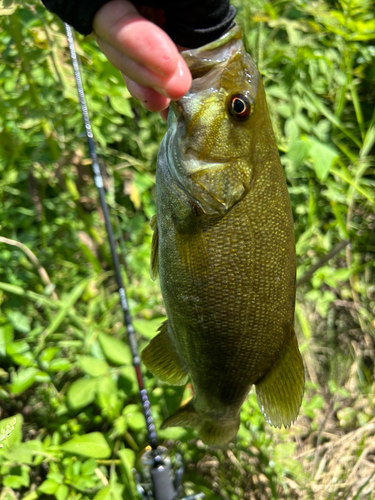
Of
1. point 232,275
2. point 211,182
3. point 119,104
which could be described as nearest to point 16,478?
point 232,275

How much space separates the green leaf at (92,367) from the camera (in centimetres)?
156

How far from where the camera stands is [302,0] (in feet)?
9.96

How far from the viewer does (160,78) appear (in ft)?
2.95

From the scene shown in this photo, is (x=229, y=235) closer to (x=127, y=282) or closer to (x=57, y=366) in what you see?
(x=57, y=366)

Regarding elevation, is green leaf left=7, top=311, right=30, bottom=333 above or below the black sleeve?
below

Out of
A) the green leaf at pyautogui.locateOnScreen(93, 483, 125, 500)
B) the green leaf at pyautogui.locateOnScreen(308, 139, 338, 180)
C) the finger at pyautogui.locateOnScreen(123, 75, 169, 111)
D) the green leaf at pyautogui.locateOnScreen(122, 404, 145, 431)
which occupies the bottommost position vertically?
the green leaf at pyautogui.locateOnScreen(93, 483, 125, 500)

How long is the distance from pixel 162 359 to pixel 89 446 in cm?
51

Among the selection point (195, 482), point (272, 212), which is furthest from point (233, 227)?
point (195, 482)

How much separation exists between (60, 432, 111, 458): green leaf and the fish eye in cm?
139

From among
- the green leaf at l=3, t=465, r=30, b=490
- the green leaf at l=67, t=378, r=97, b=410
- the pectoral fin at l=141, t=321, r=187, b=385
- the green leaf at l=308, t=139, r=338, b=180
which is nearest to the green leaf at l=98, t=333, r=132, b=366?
the green leaf at l=67, t=378, r=97, b=410

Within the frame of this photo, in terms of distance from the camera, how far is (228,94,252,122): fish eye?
1.03 m

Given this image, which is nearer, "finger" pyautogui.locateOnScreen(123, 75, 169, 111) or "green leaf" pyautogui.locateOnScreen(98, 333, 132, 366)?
"finger" pyautogui.locateOnScreen(123, 75, 169, 111)

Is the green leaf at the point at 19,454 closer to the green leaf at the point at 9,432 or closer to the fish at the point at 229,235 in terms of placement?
the green leaf at the point at 9,432

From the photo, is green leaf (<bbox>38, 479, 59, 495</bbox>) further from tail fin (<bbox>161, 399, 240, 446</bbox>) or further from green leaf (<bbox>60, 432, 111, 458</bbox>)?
tail fin (<bbox>161, 399, 240, 446</bbox>)
